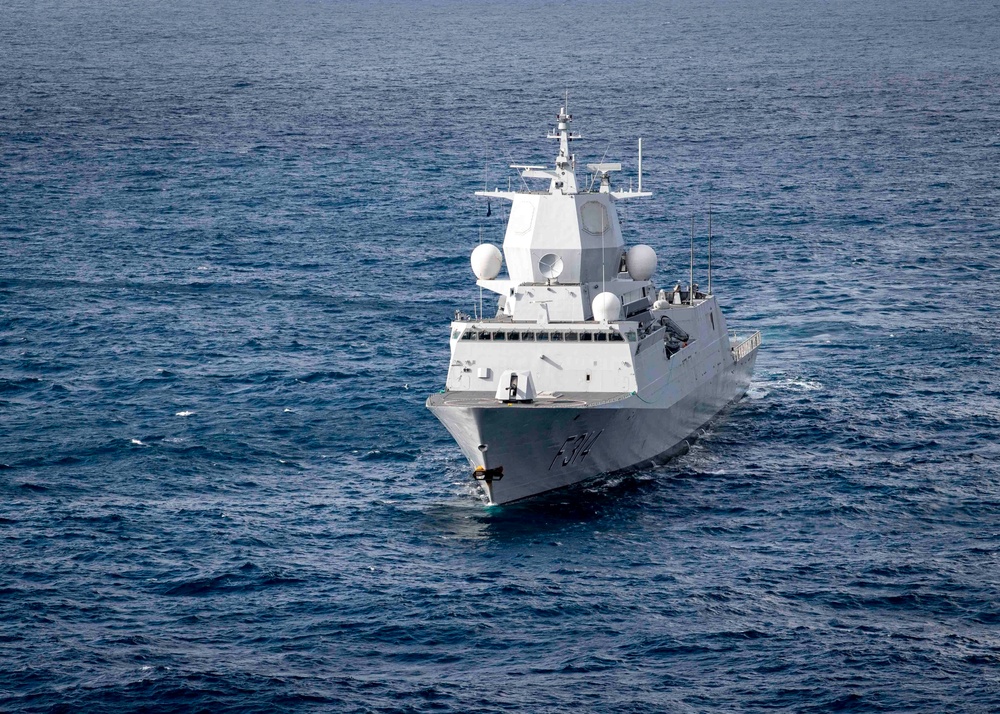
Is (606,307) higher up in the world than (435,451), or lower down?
higher up

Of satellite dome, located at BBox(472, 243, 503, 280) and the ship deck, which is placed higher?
satellite dome, located at BBox(472, 243, 503, 280)

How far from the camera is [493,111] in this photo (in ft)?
449

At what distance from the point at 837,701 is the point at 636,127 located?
306 ft

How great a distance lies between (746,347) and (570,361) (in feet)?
48.7

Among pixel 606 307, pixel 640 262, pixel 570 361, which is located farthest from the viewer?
pixel 640 262

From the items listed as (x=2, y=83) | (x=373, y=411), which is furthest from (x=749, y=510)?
(x=2, y=83)

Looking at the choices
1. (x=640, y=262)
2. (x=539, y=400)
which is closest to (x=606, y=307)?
(x=640, y=262)

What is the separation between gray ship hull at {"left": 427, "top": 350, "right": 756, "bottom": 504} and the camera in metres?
51.7

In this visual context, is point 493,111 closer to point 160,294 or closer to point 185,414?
point 160,294

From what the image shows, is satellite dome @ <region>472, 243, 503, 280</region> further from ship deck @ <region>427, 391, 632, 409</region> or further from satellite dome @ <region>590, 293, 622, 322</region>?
ship deck @ <region>427, 391, 632, 409</region>

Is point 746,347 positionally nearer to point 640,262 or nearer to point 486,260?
point 640,262

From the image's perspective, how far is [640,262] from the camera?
60.6 meters

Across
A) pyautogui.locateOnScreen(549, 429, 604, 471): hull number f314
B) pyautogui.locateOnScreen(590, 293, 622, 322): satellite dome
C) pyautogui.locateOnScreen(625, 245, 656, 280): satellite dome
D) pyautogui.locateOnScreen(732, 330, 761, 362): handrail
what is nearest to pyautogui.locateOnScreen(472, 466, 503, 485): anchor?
pyautogui.locateOnScreen(549, 429, 604, 471): hull number f314

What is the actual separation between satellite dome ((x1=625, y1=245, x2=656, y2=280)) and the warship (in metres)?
0.05
